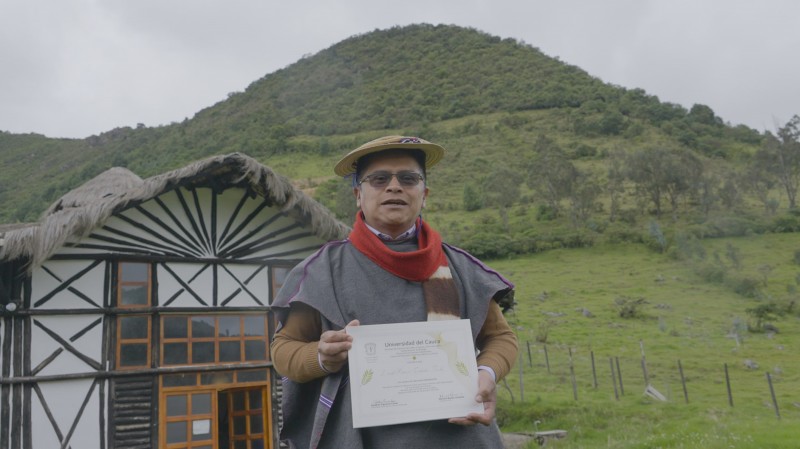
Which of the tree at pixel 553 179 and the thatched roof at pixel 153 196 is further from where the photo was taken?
the tree at pixel 553 179

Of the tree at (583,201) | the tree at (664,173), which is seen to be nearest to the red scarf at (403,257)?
the tree at (583,201)

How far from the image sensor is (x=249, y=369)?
30.6 ft

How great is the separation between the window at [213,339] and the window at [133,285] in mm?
435

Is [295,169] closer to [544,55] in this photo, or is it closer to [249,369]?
[249,369]

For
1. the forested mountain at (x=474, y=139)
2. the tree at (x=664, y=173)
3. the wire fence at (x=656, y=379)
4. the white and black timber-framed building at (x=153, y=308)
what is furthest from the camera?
the forested mountain at (x=474, y=139)

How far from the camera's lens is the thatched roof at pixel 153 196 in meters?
7.70

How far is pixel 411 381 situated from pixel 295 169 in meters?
58.8

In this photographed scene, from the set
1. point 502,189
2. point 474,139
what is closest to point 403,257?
point 502,189

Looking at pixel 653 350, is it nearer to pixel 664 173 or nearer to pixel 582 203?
pixel 582 203

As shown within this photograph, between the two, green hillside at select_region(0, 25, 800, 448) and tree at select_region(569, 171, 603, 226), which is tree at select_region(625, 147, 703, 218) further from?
tree at select_region(569, 171, 603, 226)

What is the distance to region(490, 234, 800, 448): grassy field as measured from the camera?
11750 mm

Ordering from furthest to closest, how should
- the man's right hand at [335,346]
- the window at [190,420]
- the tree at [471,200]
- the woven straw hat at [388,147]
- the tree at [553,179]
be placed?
the tree at [471,200] → the tree at [553,179] → the window at [190,420] → the woven straw hat at [388,147] → the man's right hand at [335,346]

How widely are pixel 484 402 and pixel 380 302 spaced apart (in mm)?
495

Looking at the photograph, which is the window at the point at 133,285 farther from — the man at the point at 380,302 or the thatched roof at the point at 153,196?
the man at the point at 380,302
